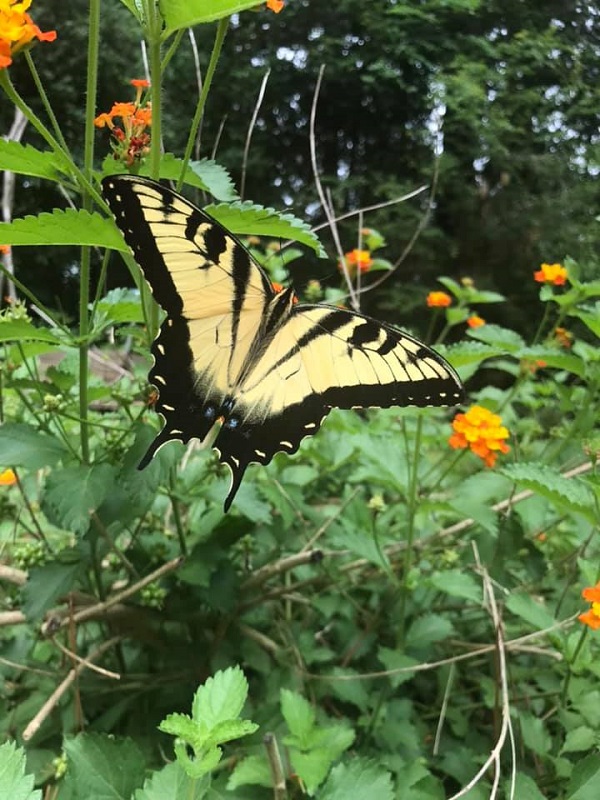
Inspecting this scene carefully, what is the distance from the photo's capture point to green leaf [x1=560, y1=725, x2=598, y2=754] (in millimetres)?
835

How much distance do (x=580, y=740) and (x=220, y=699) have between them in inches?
21.2

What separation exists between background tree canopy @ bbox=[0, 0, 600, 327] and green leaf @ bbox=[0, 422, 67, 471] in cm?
257

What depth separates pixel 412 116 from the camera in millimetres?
4492

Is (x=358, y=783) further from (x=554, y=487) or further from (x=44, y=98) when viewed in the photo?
(x=44, y=98)

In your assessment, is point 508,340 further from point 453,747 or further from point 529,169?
point 529,169

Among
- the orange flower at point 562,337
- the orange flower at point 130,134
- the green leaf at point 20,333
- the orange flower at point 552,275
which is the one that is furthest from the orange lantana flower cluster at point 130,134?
the orange flower at point 562,337

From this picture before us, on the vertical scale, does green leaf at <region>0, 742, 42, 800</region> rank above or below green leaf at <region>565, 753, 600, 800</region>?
above

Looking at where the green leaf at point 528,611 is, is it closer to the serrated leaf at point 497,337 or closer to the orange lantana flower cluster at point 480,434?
the orange lantana flower cluster at point 480,434

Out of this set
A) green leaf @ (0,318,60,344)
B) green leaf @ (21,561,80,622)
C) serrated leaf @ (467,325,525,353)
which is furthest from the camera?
serrated leaf @ (467,325,525,353)

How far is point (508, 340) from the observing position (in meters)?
1.27

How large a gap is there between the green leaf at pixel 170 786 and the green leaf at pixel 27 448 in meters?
0.39

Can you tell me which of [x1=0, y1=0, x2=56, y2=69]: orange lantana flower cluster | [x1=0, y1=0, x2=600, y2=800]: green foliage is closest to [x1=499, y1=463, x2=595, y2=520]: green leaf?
[x1=0, y1=0, x2=600, y2=800]: green foliage

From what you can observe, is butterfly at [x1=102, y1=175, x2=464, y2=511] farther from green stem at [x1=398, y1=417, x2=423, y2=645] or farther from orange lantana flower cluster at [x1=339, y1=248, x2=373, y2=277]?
orange lantana flower cluster at [x1=339, y1=248, x2=373, y2=277]

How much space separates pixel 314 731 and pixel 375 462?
1.45 feet
